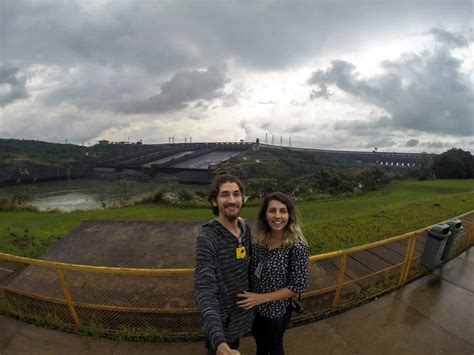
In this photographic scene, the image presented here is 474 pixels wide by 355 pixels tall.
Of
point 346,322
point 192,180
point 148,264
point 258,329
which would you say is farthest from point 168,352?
point 192,180

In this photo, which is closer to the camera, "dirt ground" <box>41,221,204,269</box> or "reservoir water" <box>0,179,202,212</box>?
"dirt ground" <box>41,221,204,269</box>

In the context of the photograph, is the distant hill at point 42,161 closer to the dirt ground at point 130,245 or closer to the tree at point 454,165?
the dirt ground at point 130,245

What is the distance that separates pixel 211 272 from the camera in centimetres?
164

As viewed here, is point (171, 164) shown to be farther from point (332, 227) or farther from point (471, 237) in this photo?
point (471, 237)

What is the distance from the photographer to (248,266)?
1.93 meters

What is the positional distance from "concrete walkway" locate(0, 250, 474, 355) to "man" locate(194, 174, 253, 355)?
59.0 inches

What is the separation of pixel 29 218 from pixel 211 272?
45.1 feet

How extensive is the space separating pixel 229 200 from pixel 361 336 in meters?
2.83

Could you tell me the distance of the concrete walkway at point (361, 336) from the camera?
2926 millimetres

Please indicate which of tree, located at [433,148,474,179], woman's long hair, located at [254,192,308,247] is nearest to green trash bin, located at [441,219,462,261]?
woman's long hair, located at [254,192,308,247]

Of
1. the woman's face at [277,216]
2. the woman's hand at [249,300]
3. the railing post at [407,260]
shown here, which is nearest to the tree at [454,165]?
the railing post at [407,260]

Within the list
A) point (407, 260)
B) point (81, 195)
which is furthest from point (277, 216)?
point (81, 195)

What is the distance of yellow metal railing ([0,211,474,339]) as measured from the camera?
316cm

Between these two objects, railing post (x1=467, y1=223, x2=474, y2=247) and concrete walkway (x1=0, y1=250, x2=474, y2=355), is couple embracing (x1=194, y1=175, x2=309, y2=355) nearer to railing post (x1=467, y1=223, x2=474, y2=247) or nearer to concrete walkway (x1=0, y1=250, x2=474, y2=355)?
concrete walkway (x1=0, y1=250, x2=474, y2=355)
